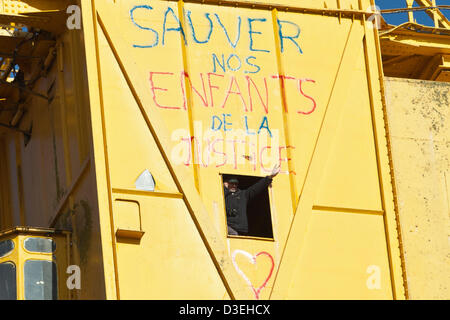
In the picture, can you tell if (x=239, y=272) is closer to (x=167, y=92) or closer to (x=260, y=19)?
(x=167, y=92)

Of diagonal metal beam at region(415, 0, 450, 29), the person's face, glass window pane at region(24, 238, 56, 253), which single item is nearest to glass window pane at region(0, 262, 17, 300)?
glass window pane at region(24, 238, 56, 253)

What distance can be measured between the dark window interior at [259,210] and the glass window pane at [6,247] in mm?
3381

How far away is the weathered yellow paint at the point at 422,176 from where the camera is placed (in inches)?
819

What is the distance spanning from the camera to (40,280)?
63.0ft

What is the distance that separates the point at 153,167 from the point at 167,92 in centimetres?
132

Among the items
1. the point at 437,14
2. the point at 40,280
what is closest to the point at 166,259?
the point at 40,280

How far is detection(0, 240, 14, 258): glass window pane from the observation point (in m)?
19.3

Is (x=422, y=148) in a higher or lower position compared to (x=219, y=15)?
lower

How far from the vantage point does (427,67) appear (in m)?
24.6

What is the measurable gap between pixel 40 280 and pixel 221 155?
131 inches

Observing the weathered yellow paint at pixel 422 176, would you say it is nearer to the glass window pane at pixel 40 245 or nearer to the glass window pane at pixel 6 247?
the glass window pane at pixel 40 245

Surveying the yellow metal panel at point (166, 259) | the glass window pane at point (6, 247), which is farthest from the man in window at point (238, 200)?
the glass window pane at point (6, 247)

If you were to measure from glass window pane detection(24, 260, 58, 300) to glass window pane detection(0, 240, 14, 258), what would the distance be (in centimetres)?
34

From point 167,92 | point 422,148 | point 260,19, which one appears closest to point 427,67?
point 422,148
